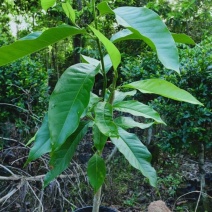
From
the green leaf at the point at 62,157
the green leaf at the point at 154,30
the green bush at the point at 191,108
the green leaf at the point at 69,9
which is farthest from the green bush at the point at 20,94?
the green leaf at the point at 154,30

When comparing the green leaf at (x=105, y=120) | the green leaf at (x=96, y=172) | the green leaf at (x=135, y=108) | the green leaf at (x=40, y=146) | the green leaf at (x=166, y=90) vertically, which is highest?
the green leaf at (x=166, y=90)

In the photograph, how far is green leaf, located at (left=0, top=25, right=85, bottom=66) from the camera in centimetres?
88

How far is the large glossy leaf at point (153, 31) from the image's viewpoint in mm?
757

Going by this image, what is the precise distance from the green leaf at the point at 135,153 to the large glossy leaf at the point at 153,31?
47cm

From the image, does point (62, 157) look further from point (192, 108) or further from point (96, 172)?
point (192, 108)

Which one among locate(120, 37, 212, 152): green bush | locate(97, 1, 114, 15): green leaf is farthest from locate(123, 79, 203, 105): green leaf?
locate(120, 37, 212, 152): green bush

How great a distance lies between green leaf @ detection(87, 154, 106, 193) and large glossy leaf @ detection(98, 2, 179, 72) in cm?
52

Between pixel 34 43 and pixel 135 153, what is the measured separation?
569mm

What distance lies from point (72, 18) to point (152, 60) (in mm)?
1935

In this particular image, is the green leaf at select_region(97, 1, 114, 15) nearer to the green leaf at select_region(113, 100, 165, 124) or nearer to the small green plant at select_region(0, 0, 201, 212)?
the small green plant at select_region(0, 0, 201, 212)

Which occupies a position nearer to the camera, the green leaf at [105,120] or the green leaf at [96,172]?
the green leaf at [105,120]

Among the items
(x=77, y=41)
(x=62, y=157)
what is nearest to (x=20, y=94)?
(x=62, y=157)

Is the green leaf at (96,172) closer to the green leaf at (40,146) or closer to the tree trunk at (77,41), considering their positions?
the green leaf at (40,146)

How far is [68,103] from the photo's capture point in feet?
2.87
